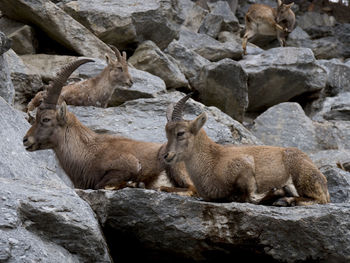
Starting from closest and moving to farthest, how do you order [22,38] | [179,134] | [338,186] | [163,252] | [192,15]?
[163,252], [179,134], [338,186], [22,38], [192,15]

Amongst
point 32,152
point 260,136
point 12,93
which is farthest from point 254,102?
point 32,152

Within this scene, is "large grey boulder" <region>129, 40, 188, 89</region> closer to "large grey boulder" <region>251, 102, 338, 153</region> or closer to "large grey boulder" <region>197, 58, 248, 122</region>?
"large grey boulder" <region>197, 58, 248, 122</region>

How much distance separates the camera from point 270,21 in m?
25.4

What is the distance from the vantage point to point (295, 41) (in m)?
27.9

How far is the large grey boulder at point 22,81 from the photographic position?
12789mm

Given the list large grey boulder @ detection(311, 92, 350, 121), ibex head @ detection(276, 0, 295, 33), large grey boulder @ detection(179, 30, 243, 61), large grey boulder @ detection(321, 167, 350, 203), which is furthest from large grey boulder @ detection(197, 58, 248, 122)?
ibex head @ detection(276, 0, 295, 33)

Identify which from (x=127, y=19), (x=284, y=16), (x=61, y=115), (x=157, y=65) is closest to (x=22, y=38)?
(x=127, y=19)

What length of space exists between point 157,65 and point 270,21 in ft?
36.2

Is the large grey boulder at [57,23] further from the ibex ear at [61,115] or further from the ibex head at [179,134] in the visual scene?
the ibex head at [179,134]

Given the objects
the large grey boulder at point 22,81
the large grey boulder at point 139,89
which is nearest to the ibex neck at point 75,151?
the large grey boulder at point 139,89

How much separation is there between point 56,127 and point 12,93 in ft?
8.04

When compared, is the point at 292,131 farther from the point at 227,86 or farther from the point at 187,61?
the point at 187,61

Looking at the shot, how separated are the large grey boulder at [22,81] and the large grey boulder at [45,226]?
276 inches

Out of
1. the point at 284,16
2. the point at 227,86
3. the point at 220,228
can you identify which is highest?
the point at 220,228
